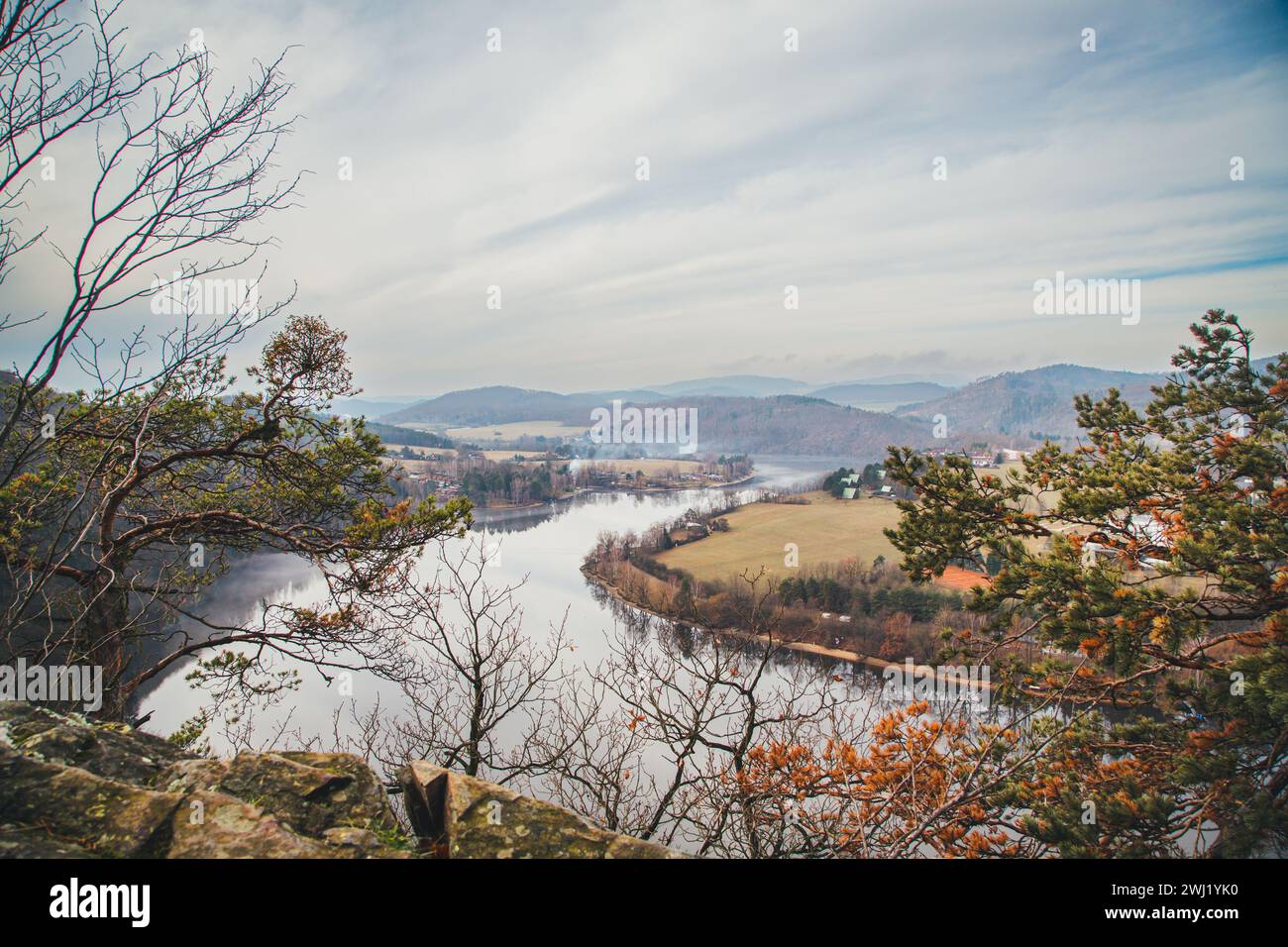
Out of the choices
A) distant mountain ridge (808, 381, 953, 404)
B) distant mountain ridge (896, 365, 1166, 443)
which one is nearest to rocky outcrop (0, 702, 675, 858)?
distant mountain ridge (896, 365, 1166, 443)

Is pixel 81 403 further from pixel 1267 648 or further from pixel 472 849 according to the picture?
pixel 1267 648

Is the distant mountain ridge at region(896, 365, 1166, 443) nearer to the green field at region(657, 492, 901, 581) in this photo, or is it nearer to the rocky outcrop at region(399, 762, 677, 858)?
the green field at region(657, 492, 901, 581)

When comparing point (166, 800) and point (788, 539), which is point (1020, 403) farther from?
point (166, 800)

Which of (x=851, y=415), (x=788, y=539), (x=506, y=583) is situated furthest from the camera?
(x=851, y=415)

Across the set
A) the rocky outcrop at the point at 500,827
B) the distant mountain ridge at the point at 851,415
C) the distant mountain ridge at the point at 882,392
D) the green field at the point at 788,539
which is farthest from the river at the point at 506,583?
the distant mountain ridge at the point at 882,392

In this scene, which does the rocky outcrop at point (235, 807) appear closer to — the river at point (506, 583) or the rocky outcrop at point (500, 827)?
the rocky outcrop at point (500, 827)

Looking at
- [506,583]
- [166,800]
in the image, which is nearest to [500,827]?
[166,800]
